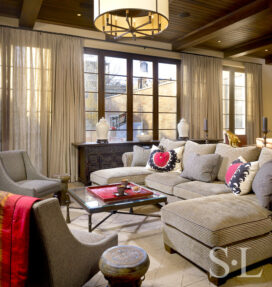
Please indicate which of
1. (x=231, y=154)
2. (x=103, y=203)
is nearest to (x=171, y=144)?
(x=231, y=154)

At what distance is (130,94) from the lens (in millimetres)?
5867

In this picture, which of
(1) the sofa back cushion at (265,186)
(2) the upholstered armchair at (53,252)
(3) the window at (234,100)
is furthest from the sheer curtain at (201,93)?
(2) the upholstered armchair at (53,252)

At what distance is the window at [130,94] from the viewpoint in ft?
18.1

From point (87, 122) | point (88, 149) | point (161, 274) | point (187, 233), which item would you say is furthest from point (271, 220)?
point (87, 122)

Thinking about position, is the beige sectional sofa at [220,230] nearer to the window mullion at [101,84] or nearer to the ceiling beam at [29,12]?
the ceiling beam at [29,12]

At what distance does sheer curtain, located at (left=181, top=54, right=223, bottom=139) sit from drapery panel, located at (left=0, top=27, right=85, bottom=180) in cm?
259

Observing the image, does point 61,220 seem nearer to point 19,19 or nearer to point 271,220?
point 271,220

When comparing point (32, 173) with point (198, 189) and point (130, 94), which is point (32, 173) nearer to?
point (198, 189)

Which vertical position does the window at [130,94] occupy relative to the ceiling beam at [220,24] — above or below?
below

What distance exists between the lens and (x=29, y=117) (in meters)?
4.78

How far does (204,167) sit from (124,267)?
2.08 m

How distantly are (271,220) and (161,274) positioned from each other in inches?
→ 36.6

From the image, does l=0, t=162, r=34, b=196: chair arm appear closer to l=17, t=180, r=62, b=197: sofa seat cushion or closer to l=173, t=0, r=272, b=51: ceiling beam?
l=17, t=180, r=62, b=197: sofa seat cushion

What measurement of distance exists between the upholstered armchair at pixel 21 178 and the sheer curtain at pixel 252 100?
5.95m
